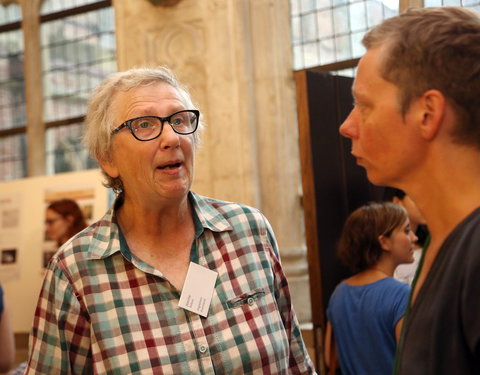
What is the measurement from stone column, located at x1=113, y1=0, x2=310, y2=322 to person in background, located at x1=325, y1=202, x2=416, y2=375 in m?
3.15

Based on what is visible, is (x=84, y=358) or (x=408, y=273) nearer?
(x=84, y=358)

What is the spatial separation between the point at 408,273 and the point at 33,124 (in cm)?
646

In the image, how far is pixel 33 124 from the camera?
370 inches

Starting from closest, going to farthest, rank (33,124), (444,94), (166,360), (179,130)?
(444,94) → (166,360) → (179,130) → (33,124)

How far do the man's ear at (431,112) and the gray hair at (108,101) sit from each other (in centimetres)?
130

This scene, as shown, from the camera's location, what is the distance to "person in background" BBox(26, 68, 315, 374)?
7.20 feet

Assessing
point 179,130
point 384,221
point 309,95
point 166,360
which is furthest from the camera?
point 309,95

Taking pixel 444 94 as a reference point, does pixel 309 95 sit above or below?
above

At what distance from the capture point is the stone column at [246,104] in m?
6.96

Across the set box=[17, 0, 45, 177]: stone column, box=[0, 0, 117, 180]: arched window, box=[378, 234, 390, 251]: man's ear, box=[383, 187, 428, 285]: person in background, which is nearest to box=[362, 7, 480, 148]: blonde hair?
box=[378, 234, 390, 251]: man's ear

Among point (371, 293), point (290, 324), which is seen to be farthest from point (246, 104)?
point (290, 324)

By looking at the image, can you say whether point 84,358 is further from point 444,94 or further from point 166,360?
point 444,94

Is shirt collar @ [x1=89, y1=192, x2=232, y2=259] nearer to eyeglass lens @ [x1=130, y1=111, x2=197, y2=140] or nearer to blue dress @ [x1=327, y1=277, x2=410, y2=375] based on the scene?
eyeglass lens @ [x1=130, y1=111, x2=197, y2=140]

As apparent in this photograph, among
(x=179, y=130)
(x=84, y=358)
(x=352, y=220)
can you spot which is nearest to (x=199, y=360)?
(x=84, y=358)
